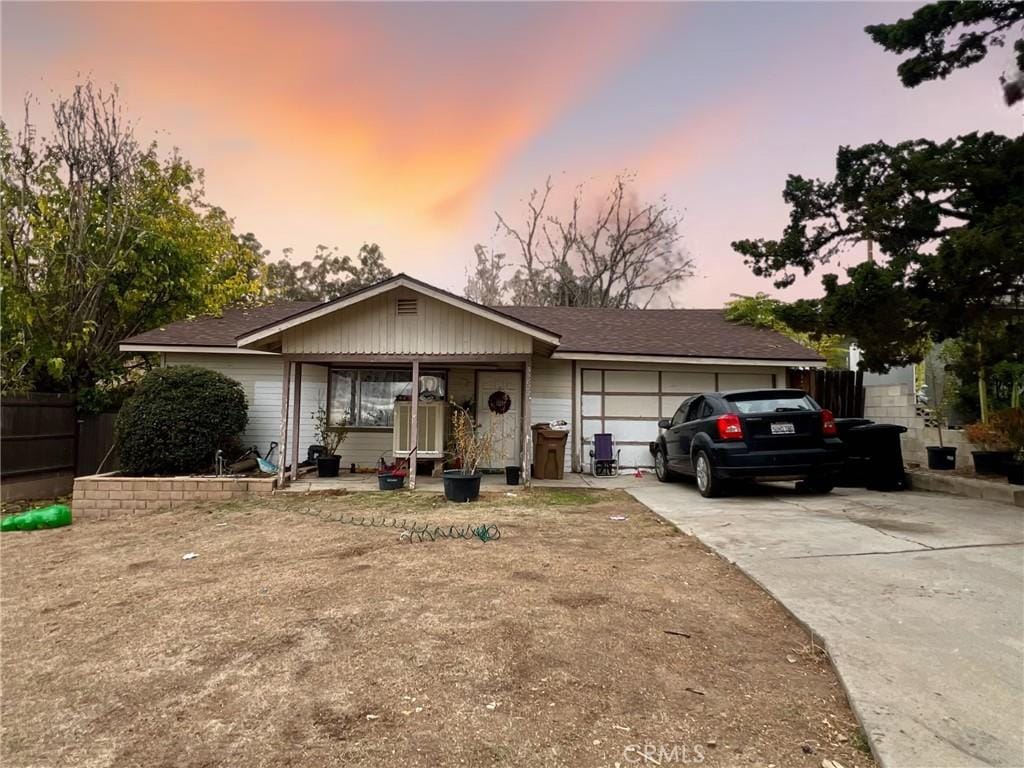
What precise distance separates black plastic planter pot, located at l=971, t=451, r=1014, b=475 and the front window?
380 inches

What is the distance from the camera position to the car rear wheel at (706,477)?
7.86 metres

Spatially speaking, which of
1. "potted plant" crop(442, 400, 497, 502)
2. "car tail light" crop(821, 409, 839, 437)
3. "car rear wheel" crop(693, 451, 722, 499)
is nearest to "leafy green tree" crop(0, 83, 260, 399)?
"potted plant" crop(442, 400, 497, 502)

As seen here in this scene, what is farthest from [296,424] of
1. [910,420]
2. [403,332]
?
[910,420]

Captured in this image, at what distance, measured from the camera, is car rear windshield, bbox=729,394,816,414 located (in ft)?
25.1

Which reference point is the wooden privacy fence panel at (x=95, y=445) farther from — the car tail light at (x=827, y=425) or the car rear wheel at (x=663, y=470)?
the car tail light at (x=827, y=425)

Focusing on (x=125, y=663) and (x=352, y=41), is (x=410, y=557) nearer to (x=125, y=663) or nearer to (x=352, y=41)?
(x=125, y=663)

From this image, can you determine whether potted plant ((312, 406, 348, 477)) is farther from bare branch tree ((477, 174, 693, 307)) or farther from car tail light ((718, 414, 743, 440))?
bare branch tree ((477, 174, 693, 307))

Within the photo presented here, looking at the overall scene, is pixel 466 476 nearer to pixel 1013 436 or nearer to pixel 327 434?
pixel 327 434

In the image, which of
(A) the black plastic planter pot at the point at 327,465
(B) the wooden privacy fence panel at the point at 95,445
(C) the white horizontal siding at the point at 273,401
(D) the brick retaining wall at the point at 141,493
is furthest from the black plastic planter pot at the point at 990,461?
(B) the wooden privacy fence panel at the point at 95,445

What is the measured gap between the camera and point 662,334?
1317 centimetres

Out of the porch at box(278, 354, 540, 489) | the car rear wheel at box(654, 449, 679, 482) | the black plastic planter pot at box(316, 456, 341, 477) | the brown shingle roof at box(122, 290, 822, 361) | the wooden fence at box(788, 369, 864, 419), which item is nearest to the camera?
the car rear wheel at box(654, 449, 679, 482)

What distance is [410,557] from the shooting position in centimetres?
517

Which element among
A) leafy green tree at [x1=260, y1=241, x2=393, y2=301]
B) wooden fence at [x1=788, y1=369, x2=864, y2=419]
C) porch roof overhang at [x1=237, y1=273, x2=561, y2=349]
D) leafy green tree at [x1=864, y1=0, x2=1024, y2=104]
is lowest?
wooden fence at [x1=788, y1=369, x2=864, y2=419]

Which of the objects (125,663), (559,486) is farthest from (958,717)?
(559,486)
